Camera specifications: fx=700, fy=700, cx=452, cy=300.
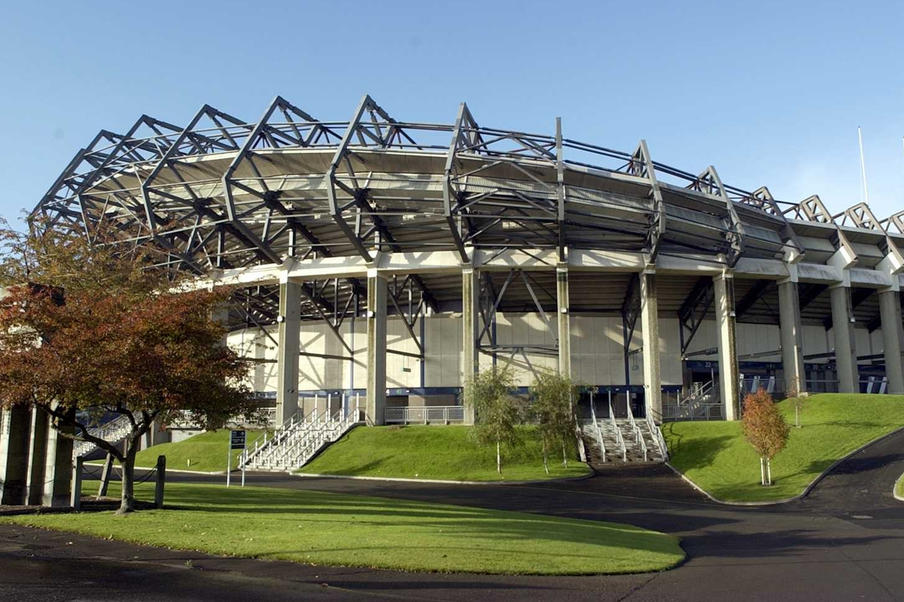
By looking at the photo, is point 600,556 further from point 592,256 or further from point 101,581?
point 592,256

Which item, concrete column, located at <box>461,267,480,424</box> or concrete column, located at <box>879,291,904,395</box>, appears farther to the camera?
concrete column, located at <box>879,291,904,395</box>

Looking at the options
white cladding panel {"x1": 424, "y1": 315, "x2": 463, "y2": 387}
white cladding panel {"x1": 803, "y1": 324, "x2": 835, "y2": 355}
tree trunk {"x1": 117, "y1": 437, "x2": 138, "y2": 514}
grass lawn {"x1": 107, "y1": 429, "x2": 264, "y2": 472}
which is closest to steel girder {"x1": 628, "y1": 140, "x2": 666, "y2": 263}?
white cladding panel {"x1": 424, "y1": 315, "x2": 463, "y2": 387}

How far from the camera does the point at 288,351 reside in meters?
46.7

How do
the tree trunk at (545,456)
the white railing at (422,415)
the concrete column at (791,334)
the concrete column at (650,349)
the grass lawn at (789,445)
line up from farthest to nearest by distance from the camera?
the concrete column at (791,334) < the white railing at (422,415) < the concrete column at (650,349) < the tree trunk at (545,456) < the grass lawn at (789,445)

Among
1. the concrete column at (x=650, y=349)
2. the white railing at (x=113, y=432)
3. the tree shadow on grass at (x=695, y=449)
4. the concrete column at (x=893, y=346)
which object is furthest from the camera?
the concrete column at (x=893, y=346)

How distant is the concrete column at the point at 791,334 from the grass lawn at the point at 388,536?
3442 centimetres

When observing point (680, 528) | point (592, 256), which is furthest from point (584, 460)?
point (680, 528)

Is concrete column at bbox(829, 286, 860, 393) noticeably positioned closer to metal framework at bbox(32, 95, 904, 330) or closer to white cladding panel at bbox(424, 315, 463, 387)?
metal framework at bbox(32, 95, 904, 330)

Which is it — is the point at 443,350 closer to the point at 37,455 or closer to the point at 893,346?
the point at 893,346

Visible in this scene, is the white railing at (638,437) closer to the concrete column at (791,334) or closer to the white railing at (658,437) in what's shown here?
the white railing at (658,437)

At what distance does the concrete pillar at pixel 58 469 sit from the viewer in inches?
742

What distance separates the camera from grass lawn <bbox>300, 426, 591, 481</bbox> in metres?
34.2

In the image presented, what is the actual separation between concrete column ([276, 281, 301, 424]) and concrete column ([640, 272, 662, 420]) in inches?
904

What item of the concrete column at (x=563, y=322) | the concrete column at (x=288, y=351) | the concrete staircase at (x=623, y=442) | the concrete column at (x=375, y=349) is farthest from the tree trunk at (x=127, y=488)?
the concrete column at (x=563, y=322)
